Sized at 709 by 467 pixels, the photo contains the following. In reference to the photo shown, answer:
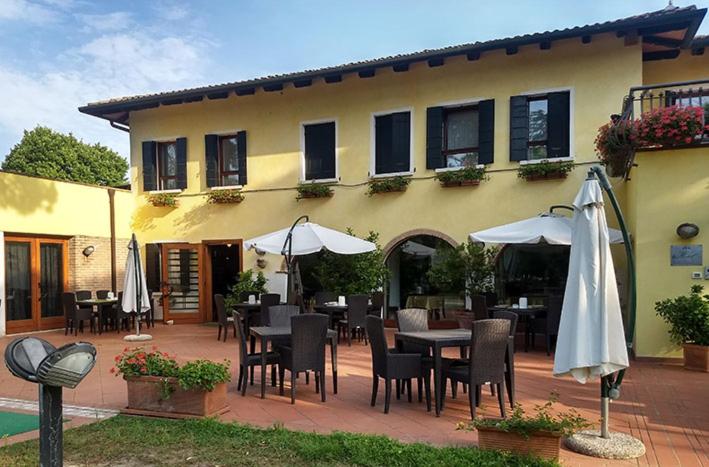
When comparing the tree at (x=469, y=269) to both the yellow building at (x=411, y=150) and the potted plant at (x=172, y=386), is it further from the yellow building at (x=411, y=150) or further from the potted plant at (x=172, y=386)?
the potted plant at (x=172, y=386)

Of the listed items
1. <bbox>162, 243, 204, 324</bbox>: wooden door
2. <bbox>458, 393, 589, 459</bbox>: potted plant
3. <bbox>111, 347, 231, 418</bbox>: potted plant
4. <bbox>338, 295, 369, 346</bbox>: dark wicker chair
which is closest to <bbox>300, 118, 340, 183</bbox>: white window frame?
<bbox>162, 243, 204, 324</bbox>: wooden door

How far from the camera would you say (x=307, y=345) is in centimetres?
538

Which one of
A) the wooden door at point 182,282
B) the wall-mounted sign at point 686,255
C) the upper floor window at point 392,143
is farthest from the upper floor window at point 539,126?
the wooden door at point 182,282

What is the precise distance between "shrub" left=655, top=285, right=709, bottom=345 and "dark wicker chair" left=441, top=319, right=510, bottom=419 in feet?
12.0

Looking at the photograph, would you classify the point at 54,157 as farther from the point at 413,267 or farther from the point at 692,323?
the point at 692,323

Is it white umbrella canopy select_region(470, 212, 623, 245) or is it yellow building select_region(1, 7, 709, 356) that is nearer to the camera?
white umbrella canopy select_region(470, 212, 623, 245)

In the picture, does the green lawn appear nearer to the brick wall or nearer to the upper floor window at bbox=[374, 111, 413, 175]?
the upper floor window at bbox=[374, 111, 413, 175]

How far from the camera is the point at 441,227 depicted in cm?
1073

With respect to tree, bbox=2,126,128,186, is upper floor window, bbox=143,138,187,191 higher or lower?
lower

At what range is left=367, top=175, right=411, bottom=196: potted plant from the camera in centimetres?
1097

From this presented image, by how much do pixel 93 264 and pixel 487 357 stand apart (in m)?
10.9

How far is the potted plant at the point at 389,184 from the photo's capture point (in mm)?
10969

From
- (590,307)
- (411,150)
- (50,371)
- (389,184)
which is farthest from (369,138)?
(50,371)

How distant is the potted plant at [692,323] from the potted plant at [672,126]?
2038mm
